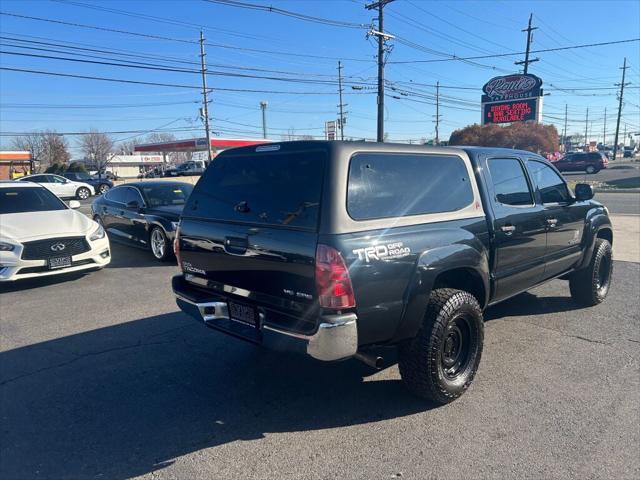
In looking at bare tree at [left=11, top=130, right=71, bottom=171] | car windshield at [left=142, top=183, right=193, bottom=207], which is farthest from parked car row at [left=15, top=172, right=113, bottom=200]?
bare tree at [left=11, top=130, right=71, bottom=171]

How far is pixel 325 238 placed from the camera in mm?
2877

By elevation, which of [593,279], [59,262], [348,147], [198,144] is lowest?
[593,279]

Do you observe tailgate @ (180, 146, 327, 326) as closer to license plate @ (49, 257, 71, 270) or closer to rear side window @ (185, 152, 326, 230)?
Result: rear side window @ (185, 152, 326, 230)

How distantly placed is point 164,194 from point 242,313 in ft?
22.8

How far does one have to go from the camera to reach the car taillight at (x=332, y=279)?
9.32 feet

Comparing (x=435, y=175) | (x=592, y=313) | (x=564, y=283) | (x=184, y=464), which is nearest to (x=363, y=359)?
(x=184, y=464)

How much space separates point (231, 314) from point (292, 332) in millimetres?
698

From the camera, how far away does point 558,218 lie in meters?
4.90

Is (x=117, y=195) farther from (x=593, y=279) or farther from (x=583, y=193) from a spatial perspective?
(x=593, y=279)

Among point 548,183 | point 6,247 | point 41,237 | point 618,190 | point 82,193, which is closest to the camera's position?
point 548,183

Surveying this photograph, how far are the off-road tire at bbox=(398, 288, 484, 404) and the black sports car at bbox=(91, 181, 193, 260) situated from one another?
19.3ft

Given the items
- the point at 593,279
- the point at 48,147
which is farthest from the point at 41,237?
the point at 48,147

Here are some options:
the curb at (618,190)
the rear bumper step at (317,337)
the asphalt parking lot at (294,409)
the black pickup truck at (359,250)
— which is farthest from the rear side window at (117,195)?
the curb at (618,190)

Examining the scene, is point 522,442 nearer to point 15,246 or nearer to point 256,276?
point 256,276
